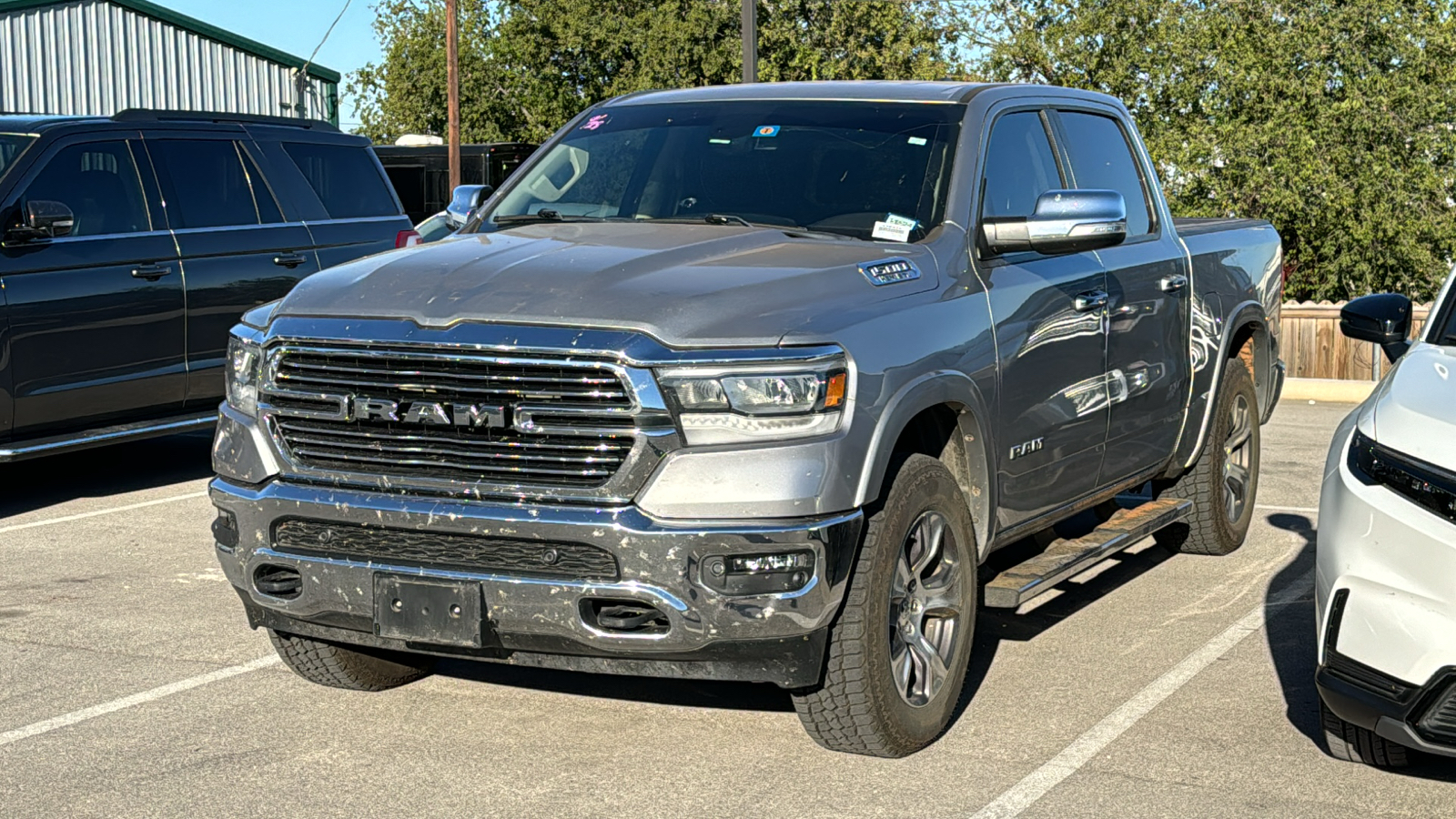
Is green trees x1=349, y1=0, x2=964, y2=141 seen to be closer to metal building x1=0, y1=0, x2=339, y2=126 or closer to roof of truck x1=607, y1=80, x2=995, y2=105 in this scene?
metal building x1=0, y1=0, x2=339, y2=126

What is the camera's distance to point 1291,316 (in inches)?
743

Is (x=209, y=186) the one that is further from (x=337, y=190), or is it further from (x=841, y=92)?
(x=841, y=92)

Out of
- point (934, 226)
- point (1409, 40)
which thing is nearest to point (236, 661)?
point (934, 226)

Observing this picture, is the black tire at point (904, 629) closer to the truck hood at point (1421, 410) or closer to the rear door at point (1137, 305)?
the truck hood at point (1421, 410)

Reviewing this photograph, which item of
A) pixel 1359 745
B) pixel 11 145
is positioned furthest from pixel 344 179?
pixel 1359 745

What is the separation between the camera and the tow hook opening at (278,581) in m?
4.84

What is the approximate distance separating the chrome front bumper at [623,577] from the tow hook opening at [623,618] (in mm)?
19

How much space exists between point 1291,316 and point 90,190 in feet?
44.4

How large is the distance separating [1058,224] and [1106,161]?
1.73 meters

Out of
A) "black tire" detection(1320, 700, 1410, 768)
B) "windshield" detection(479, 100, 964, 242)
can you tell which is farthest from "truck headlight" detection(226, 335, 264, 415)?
"black tire" detection(1320, 700, 1410, 768)

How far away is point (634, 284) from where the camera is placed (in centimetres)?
473

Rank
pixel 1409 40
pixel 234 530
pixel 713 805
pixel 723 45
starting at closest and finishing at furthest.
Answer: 1. pixel 713 805
2. pixel 234 530
3. pixel 1409 40
4. pixel 723 45

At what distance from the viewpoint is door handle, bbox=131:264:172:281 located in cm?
947

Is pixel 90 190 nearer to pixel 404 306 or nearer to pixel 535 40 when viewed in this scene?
pixel 404 306
